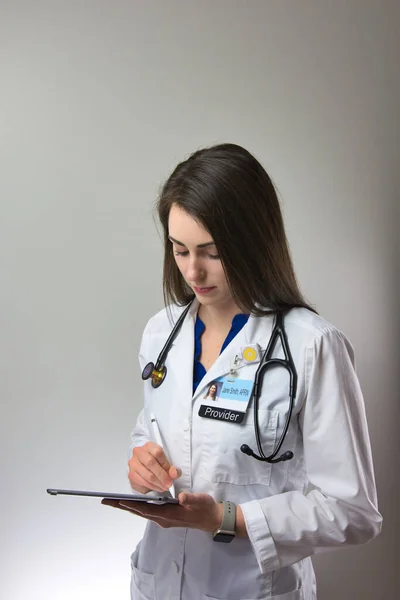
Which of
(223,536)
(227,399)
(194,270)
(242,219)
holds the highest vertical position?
(242,219)

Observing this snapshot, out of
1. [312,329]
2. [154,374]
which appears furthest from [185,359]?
[312,329]

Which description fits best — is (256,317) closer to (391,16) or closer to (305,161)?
(305,161)

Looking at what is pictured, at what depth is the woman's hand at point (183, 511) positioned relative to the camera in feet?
3.60

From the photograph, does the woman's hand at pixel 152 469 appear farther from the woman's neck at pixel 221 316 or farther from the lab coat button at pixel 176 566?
the woman's neck at pixel 221 316

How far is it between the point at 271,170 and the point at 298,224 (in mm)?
193

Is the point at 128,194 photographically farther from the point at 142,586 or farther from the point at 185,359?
the point at 142,586

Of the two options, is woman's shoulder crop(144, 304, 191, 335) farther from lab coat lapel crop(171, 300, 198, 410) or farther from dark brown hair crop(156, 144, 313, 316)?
dark brown hair crop(156, 144, 313, 316)

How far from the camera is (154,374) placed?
1446mm

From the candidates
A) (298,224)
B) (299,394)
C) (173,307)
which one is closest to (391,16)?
(298,224)

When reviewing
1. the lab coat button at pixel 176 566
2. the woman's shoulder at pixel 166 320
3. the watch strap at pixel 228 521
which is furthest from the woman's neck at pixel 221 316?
the lab coat button at pixel 176 566

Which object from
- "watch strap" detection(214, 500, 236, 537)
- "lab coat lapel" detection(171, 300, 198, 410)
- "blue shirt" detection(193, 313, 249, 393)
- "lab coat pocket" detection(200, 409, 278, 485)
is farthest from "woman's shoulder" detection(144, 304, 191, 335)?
"watch strap" detection(214, 500, 236, 537)

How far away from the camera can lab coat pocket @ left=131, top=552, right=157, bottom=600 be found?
4.51 ft

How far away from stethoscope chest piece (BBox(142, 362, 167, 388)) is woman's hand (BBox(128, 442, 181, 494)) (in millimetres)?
197

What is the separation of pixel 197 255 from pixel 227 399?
0.30m
